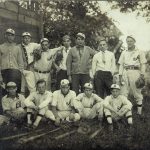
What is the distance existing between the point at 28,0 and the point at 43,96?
1.70 metres

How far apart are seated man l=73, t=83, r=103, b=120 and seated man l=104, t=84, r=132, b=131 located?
15 centimetres

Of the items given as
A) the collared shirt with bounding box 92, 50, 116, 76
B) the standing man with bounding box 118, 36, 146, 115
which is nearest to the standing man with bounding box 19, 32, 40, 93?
the collared shirt with bounding box 92, 50, 116, 76

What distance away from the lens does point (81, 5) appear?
6.03 m

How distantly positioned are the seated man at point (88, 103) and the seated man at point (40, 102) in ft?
1.22

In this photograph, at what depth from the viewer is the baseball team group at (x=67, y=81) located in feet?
17.2

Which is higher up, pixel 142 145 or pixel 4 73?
pixel 4 73

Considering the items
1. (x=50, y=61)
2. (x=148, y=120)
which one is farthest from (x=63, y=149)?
(x=50, y=61)

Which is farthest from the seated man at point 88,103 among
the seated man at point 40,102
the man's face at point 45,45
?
the man's face at point 45,45

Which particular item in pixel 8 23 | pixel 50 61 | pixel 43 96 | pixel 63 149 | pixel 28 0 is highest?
pixel 28 0

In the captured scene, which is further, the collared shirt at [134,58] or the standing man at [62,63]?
the standing man at [62,63]

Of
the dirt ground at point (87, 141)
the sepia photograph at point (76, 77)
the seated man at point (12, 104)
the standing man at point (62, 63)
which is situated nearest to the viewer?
the dirt ground at point (87, 141)

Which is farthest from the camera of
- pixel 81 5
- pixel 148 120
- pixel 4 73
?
pixel 81 5

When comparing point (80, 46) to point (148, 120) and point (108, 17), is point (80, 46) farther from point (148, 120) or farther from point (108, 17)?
point (148, 120)

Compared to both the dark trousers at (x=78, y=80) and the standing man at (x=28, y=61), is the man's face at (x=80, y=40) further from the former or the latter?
the standing man at (x=28, y=61)
